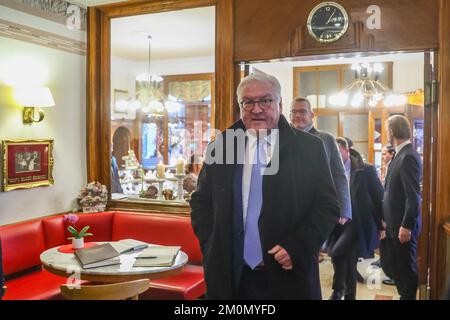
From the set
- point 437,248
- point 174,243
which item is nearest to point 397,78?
point 437,248

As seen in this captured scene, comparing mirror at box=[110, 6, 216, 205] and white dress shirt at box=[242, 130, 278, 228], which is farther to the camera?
mirror at box=[110, 6, 216, 205]

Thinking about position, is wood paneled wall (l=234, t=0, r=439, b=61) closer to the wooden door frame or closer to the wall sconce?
the wooden door frame

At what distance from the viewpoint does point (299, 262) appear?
1579mm

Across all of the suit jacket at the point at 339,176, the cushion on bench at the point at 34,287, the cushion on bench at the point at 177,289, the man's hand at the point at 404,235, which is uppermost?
the suit jacket at the point at 339,176

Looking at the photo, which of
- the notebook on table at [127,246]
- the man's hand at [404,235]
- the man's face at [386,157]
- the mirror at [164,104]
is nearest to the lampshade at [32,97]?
the mirror at [164,104]

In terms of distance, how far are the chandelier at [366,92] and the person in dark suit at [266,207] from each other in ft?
3.99

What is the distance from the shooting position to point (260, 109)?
1.65 meters

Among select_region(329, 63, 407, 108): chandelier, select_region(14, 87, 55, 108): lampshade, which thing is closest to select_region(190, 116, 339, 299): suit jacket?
select_region(329, 63, 407, 108): chandelier

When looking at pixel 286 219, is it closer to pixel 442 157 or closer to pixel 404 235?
pixel 404 235

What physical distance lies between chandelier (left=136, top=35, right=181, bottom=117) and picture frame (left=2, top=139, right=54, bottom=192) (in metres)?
0.96

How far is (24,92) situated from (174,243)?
139 centimetres

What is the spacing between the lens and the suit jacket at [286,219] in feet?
5.21

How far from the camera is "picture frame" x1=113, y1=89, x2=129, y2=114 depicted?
4156 mm

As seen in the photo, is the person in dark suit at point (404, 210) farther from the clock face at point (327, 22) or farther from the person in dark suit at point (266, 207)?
the person in dark suit at point (266, 207)
